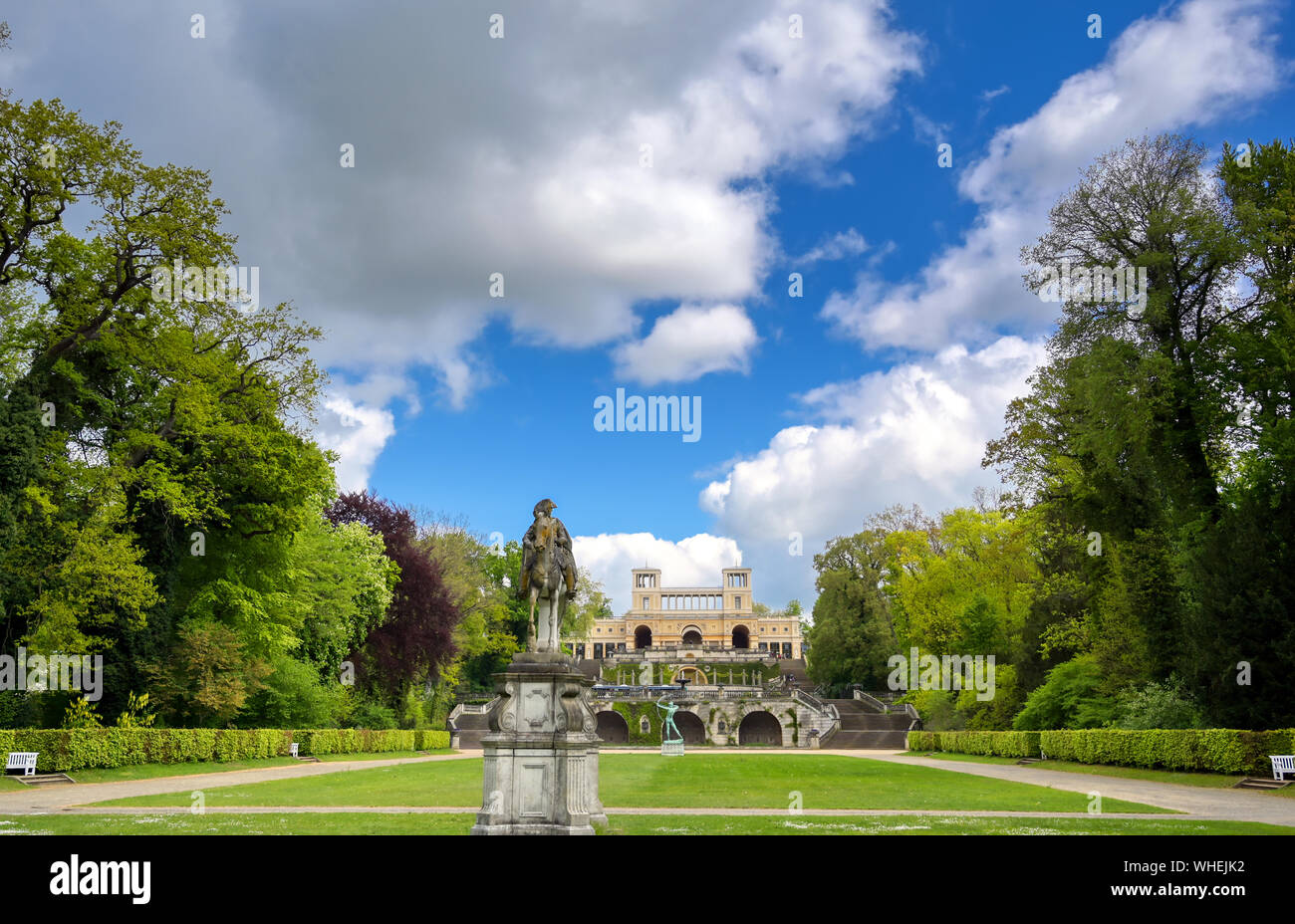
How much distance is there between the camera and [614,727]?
211 feet

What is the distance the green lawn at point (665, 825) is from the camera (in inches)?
462

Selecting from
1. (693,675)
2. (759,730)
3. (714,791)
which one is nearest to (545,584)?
(714,791)

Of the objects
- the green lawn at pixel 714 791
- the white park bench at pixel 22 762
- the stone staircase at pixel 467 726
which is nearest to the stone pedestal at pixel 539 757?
the green lawn at pixel 714 791

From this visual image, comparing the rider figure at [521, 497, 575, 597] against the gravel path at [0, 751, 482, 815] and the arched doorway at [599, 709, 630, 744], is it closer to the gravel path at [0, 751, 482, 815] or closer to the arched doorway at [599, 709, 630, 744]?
the gravel path at [0, 751, 482, 815]

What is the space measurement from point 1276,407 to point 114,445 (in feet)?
103

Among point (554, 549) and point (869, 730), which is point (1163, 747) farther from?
point (869, 730)

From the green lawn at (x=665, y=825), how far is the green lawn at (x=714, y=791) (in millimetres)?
2528

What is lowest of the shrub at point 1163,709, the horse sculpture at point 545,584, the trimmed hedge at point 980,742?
the trimmed hedge at point 980,742

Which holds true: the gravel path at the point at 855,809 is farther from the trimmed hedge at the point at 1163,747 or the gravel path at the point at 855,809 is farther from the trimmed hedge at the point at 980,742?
the trimmed hedge at the point at 980,742

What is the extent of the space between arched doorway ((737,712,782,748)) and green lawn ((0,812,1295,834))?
50099mm

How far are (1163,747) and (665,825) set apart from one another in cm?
1752

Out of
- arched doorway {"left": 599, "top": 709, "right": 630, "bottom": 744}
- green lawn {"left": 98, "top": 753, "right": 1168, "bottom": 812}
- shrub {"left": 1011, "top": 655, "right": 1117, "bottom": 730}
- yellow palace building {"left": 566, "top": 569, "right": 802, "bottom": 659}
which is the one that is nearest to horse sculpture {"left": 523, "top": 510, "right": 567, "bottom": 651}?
green lawn {"left": 98, "top": 753, "right": 1168, "bottom": 812}

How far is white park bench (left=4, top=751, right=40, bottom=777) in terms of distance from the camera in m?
22.2
